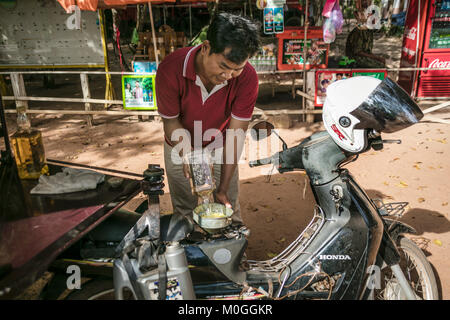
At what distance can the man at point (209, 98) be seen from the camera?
1.92m

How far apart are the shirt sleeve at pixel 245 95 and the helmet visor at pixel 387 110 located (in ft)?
2.37

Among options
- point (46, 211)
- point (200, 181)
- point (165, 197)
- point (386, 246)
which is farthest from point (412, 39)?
point (46, 211)

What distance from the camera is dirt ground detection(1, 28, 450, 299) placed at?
3.44 meters

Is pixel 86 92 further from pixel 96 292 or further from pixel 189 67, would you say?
pixel 96 292

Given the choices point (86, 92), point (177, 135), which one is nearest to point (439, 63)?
point (177, 135)

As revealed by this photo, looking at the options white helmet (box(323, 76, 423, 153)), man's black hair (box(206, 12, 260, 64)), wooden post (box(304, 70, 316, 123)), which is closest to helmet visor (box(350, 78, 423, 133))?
white helmet (box(323, 76, 423, 153))

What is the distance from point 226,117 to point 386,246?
52.8 inches

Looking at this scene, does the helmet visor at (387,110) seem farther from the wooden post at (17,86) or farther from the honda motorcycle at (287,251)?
the wooden post at (17,86)

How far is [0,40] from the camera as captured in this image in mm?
7547

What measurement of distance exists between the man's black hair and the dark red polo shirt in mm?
404

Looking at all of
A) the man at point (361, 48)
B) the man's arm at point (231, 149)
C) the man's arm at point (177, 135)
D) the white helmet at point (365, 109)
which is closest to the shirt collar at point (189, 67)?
the man's arm at point (177, 135)

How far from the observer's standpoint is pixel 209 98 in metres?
2.38

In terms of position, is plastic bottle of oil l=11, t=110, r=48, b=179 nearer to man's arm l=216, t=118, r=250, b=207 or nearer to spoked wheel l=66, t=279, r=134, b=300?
spoked wheel l=66, t=279, r=134, b=300

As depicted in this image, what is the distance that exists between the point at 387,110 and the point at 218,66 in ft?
3.08
